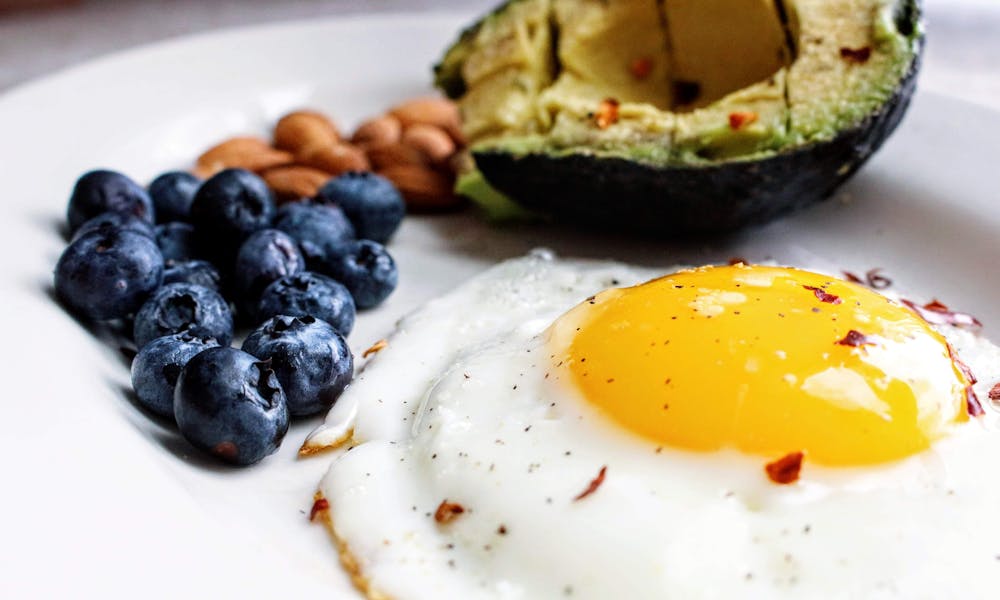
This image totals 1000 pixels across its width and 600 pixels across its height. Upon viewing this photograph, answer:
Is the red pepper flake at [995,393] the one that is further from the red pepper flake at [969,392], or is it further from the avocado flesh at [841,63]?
the avocado flesh at [841,63]

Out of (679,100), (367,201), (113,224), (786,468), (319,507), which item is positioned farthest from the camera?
(679,100)

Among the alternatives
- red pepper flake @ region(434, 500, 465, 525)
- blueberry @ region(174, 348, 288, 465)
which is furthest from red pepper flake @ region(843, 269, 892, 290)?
blueberry @ region(174, 348, 288, 465)

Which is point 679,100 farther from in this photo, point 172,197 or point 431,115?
point 172,197

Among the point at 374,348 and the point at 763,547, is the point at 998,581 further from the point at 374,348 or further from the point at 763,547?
the point at 374,348

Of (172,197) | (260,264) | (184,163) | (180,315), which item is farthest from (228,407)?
(184,163)

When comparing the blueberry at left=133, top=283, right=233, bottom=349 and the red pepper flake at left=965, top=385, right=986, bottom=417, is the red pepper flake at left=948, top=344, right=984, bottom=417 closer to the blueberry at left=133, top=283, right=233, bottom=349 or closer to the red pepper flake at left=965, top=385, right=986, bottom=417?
the red pepper flake at left=965, top=385, right=986, bottom=417

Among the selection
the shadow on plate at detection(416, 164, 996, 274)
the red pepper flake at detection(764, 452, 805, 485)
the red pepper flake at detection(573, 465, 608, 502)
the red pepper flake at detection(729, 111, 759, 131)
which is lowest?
the shadow on plate at detection(416, 164, 996, 274)
